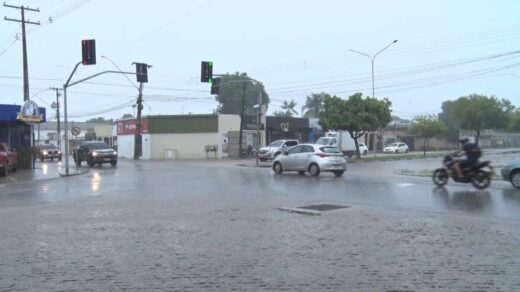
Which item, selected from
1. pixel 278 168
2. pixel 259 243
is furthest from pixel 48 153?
pixel 259 243

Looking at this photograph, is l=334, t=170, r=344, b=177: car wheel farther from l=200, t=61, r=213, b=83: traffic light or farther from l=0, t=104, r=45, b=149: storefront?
l=0, t=104, r=45, b=149: storefront

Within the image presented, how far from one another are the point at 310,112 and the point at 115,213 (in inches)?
3629

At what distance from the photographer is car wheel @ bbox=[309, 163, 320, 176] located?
23281mm

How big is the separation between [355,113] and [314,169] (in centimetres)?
1690

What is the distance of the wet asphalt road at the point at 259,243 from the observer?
20.0 feet

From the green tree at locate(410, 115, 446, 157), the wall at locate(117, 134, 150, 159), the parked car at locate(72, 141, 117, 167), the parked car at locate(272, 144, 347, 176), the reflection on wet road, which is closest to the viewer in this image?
the reflection on wet road

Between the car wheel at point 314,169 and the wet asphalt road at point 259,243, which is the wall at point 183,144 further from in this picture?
the wet asphalt road at point 259,243

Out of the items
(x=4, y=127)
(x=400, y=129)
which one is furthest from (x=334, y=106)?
(x=400, y=129)

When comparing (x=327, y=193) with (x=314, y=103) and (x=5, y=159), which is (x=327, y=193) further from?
(x=314, y=103)

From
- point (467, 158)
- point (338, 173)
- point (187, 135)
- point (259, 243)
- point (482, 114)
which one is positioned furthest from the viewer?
point (482, 114)

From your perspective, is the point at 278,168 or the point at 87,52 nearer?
the point at 87,52

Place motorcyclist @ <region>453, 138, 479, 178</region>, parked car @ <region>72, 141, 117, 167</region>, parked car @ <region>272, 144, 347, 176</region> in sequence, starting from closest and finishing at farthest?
motorcyclist @ <region>453, 138, 479, 178</region> < parked car @ <region>272, 144, 347, 176</region> < parked car @ <region>72, 141, 117, 167</region>

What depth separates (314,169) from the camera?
76.8 ft

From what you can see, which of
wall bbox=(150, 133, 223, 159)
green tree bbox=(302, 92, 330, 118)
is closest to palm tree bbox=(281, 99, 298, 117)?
green tree bbox=(302, 92, 330, 118)
